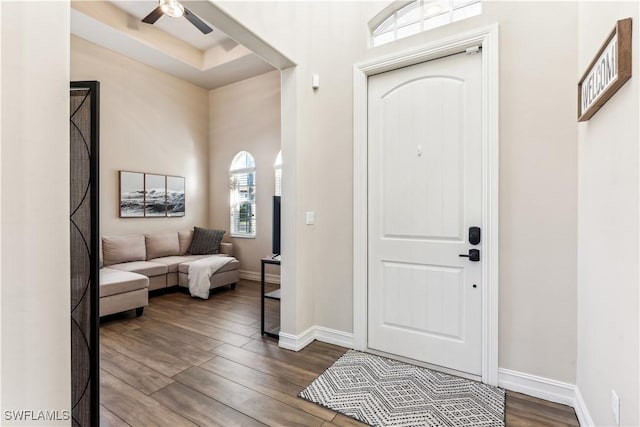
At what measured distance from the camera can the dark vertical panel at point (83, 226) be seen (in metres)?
1.46

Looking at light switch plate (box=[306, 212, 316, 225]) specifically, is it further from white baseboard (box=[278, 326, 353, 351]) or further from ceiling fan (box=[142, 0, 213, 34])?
ceiling fan (box=[142, 0, 213, 34])

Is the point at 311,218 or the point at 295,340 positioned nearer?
the point at 295,340

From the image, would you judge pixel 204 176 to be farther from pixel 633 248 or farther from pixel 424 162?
pixel 633 248

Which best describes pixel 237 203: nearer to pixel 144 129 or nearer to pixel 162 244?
pixel 162 244

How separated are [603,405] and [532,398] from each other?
63cm

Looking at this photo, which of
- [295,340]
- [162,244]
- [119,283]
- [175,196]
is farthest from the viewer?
[175,196]

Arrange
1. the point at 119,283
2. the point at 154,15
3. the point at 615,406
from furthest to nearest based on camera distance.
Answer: the point at 154,15 < the point at 119,283 < the point at 615,406

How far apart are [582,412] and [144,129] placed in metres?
6.21

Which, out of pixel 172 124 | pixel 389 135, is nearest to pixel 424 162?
pixel 389 135

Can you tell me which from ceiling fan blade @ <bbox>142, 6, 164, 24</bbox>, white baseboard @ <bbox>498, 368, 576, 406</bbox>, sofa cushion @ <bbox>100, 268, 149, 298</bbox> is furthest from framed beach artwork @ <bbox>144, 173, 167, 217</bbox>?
white baseboard @ <bbox>498, 368, 576, 406</bbox>

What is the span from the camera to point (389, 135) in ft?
8.36

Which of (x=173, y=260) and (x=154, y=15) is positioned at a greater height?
(x=154, y=15)

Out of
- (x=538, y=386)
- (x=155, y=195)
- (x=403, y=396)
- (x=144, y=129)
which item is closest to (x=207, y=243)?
(x=155, y=195)

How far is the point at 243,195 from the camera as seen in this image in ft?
19.3
